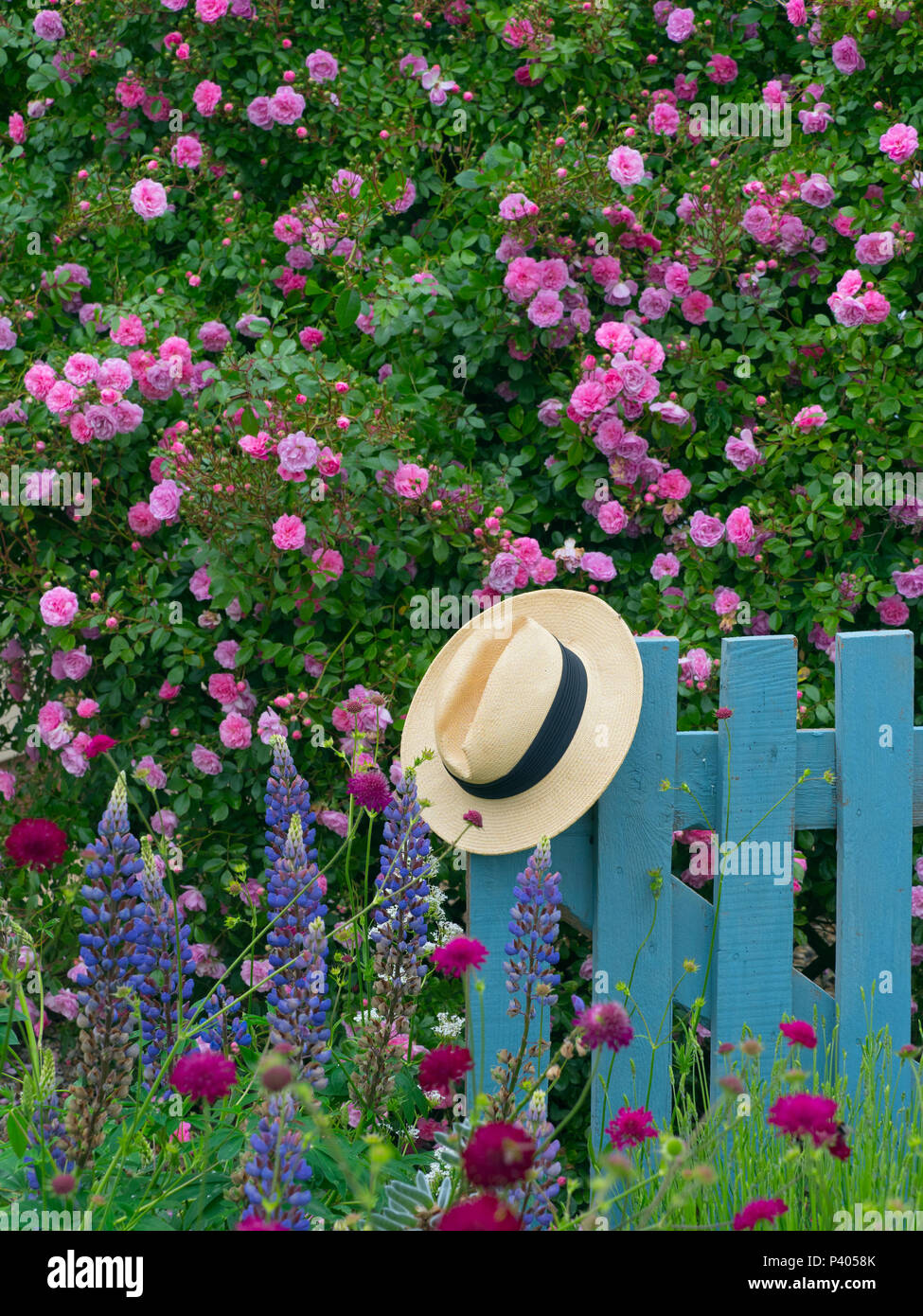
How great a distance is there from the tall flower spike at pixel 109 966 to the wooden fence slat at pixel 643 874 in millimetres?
1080

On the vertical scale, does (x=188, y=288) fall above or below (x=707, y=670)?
above

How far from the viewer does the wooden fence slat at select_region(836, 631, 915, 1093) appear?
2375mm

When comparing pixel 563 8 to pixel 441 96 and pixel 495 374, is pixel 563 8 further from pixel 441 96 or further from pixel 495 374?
pixel 495 374

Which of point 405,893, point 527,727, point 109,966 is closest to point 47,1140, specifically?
point 109,966

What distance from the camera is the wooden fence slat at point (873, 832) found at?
2375mm

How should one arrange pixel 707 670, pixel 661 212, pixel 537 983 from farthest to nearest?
pixel 661 212
pixel 707 670
pixel 537 983

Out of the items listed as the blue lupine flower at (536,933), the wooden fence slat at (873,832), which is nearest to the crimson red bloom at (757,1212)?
the blue lupine flower at (536,933)

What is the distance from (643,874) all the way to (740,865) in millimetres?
203

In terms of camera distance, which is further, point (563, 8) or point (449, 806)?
point (563, 8)

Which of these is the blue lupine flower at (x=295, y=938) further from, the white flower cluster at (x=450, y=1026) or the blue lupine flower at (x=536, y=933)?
the white flower cluster at (x=450, y=1026)

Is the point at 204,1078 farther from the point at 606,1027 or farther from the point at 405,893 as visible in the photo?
the point at 405,893

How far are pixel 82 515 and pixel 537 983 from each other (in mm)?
2185

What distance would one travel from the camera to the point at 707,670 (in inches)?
115
